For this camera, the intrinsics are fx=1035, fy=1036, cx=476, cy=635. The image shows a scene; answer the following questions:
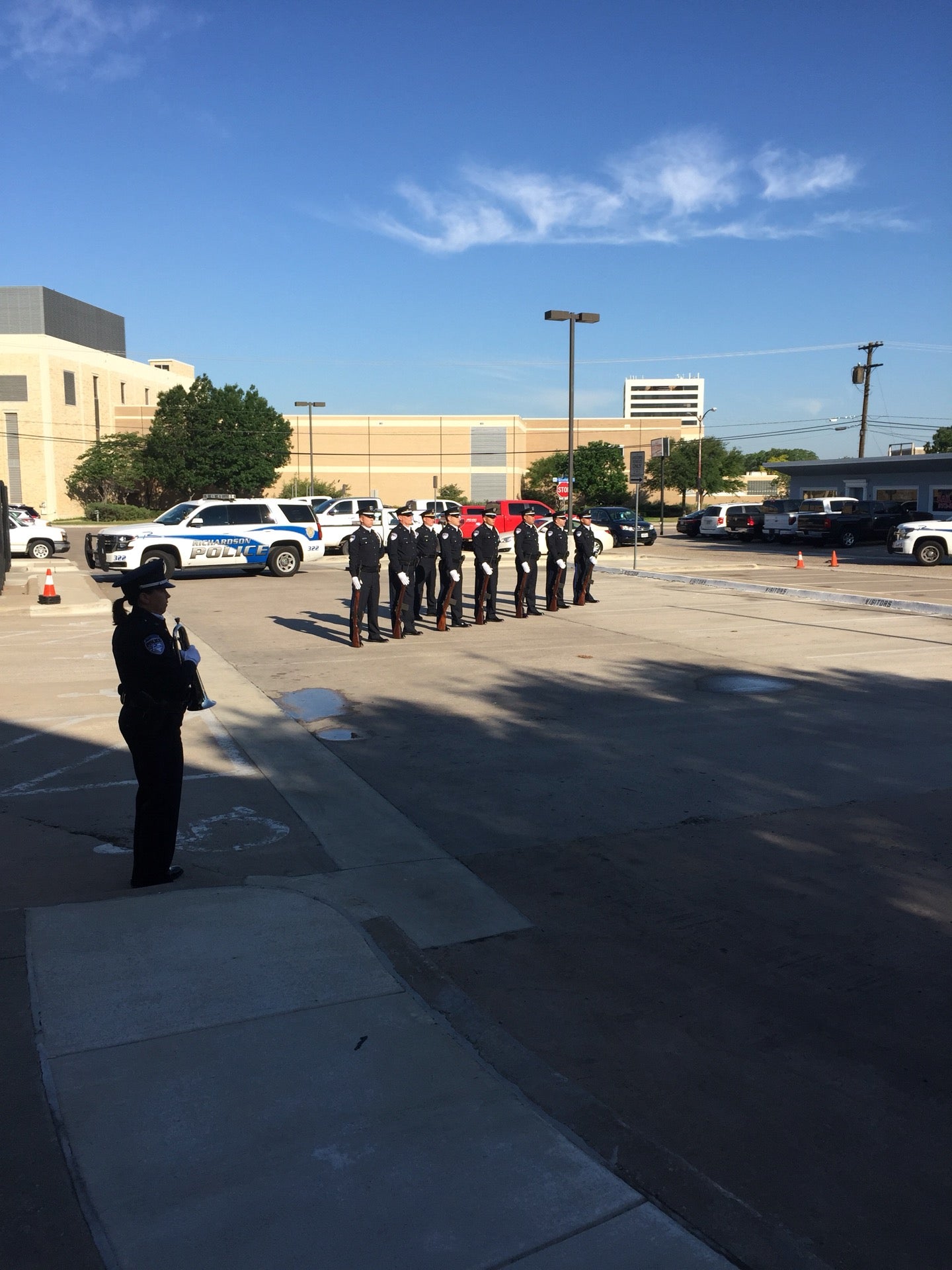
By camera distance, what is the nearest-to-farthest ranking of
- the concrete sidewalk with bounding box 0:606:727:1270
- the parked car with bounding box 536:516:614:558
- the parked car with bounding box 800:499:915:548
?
the concrete sidewalk with bounding box 0:606:727:1270 < the parked car with bounding box 536:516:614:558 < the parked car with bounding box 800:499:915:548

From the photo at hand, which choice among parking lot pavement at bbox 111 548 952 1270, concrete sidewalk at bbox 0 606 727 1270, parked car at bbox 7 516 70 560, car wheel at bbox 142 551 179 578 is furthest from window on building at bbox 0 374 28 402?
concrete sidewalk at bbox 0 606 727 1270

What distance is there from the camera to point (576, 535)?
19.9 meters

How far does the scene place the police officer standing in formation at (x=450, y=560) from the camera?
1612 centimetres

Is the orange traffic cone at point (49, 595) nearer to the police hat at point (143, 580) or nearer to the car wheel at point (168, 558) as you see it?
the car wheel at point (168, 558)

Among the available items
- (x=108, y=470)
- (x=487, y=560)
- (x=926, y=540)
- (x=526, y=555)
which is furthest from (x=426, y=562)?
(x=108, y=470)

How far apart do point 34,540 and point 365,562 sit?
2281cm

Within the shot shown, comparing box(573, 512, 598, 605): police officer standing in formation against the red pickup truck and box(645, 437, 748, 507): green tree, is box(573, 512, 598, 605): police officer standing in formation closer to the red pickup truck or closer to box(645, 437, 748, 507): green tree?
the red pickup truck

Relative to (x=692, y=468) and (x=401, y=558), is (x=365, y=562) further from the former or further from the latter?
(x=692, y=468)

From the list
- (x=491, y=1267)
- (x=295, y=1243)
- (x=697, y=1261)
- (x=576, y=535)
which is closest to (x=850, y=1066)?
(x=697, y=1261)

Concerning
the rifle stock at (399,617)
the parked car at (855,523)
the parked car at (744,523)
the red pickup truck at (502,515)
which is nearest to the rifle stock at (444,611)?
the rifle stock at (399,617)

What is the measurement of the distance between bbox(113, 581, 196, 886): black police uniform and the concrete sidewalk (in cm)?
27

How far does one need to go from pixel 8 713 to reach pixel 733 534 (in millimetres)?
40160

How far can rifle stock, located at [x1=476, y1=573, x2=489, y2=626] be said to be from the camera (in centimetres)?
1681

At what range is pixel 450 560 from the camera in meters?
16.3
